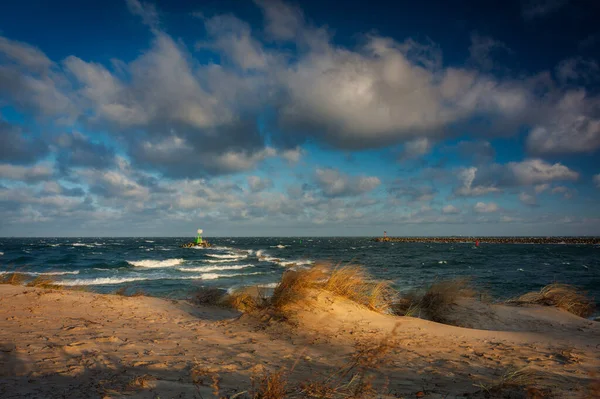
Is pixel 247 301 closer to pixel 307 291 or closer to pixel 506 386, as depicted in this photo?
pixel 307 291

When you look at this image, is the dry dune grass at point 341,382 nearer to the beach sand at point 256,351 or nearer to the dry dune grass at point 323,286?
the beach sand at point 256,351

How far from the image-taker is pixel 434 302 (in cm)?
1056

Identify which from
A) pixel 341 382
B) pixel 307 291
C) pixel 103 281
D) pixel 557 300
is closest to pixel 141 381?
pixel 341 382

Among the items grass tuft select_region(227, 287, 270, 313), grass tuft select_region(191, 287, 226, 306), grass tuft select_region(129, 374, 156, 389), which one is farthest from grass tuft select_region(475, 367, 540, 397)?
grass tuft select_region(191, 287, 226, 306)

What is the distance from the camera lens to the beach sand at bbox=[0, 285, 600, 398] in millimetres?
4109

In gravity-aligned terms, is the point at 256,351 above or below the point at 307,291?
below

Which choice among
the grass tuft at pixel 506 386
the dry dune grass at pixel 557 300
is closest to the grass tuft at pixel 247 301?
the grass tuft at pixel 506 386

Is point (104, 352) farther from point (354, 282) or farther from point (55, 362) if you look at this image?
point (354, 282)

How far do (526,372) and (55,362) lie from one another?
6.63m

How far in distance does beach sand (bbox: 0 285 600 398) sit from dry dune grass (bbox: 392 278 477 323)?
37.3 inches

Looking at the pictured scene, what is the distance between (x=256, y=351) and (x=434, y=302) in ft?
22.5

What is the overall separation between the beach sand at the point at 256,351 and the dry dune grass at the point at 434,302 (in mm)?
948

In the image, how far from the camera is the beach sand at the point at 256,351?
4.11 m

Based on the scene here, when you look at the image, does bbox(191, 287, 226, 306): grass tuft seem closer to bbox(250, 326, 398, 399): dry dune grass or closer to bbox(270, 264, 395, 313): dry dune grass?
bbox(270, 264, 395, 313): dry dune grass
